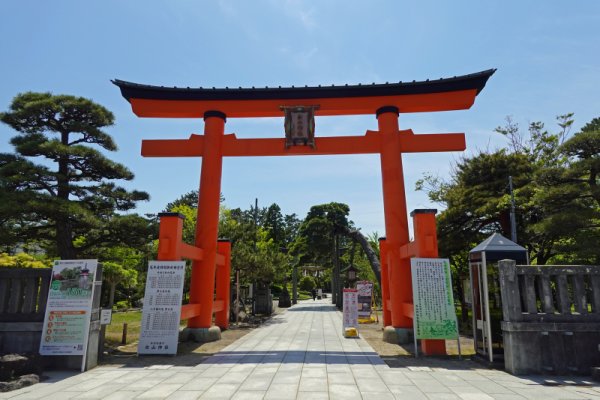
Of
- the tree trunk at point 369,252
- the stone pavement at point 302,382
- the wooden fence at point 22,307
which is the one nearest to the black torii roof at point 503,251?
the stone pavement at point 302,382

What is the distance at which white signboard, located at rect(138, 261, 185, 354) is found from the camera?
27.6 feet

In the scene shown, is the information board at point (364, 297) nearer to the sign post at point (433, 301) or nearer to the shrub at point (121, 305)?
the sign post at point (433, 301)

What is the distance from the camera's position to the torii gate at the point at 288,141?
35.7 feet

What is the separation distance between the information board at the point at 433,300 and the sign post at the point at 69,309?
24.4 ft

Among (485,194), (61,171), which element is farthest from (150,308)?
(485,194)

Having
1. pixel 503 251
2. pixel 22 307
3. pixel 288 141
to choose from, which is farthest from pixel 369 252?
pixel 22 307

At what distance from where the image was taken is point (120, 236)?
1082 centimetres

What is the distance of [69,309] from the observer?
7.27 meters

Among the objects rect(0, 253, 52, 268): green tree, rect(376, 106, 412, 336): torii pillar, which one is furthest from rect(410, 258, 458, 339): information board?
Result: rect(0, 253, 52, 268): green tree

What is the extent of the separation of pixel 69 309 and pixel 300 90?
347 inches

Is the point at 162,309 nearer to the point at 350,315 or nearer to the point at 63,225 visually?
the point at 63,225

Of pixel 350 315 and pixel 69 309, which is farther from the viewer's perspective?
pixel 350 315

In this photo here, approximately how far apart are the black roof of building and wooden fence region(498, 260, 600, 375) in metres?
6.43

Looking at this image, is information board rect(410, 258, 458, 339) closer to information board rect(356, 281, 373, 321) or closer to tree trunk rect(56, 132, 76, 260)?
information board rect(356, 281, 373, 321)
